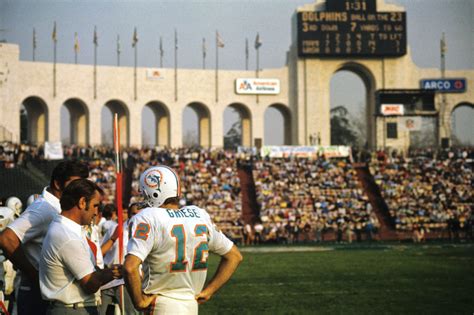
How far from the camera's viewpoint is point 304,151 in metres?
47.6

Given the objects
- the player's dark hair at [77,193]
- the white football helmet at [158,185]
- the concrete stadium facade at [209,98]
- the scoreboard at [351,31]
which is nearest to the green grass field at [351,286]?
the player's dark hair at [77,193]

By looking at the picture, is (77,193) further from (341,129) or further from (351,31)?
(341,129)

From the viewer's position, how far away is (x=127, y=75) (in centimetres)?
5025

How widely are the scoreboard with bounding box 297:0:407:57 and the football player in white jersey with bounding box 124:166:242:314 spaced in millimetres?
44803

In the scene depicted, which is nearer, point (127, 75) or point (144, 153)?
point (144, 153)

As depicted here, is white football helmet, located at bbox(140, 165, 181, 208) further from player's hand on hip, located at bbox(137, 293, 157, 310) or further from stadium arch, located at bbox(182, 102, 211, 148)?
stadium arch, located at bbox(182, 102, 211, 148)

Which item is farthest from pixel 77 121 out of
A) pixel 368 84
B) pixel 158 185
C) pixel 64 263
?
pixel 158 185

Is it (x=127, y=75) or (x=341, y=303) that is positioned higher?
(x=127, y=75)

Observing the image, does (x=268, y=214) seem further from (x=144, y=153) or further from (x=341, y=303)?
(x=341, y=303)

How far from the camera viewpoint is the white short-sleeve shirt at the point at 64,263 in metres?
5.55

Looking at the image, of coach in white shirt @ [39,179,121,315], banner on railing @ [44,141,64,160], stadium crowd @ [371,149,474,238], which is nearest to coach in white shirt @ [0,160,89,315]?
coach in white shirt @ [39,179,121,315]

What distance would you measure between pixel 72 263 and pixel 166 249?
78 centimetres

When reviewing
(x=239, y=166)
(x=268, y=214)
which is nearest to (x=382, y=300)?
(x=268, y=214)

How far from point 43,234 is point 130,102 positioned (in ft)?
145
